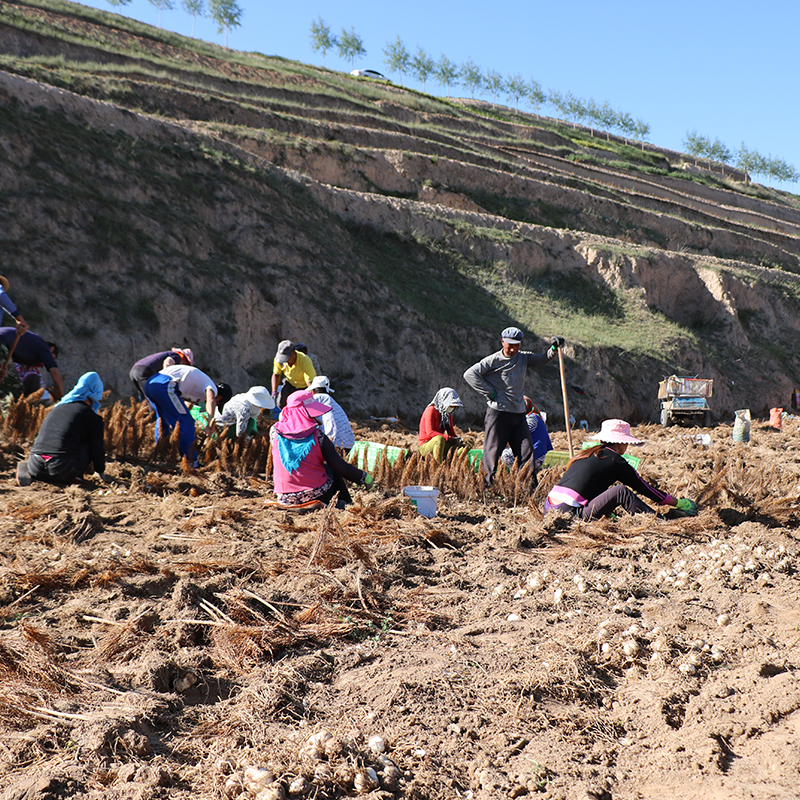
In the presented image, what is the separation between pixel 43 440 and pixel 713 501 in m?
5.85

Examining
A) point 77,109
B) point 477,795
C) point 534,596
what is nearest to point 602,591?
point 534,596

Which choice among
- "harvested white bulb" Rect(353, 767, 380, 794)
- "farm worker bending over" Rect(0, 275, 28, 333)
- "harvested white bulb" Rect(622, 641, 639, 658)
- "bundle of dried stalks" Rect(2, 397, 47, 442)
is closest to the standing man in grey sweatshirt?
"harvested white bulb" Rect(622, 641, 639, 658)

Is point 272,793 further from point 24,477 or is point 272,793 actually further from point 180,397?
point 180,397

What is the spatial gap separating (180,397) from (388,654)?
451 cm

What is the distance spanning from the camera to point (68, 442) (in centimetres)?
561

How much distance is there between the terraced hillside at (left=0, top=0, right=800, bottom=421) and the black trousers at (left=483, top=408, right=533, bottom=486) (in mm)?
7053

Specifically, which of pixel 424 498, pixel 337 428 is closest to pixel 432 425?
pixel 337 428

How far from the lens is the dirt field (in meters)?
2.40

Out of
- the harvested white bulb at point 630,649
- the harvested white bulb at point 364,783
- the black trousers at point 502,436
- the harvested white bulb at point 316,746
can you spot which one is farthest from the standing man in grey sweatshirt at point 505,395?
the harvested white bulb at point 364,783

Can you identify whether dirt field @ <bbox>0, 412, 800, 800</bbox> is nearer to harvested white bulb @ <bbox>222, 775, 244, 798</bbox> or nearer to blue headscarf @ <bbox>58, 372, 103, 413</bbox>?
harvested white bulb @ <bbox>222, 775, 244, 798</bbox>

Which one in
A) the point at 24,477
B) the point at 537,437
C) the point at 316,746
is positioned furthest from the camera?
the point at 537,437

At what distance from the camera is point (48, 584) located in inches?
147

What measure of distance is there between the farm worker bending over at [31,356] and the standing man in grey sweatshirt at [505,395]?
510 cm

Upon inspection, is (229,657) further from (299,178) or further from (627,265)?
(627,265)
